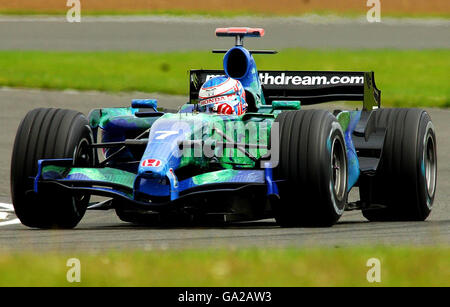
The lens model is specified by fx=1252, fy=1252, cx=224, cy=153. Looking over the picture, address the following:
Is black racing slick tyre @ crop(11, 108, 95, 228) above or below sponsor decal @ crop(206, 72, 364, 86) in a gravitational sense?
below

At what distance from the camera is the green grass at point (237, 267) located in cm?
645

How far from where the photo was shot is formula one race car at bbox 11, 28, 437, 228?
950 cm

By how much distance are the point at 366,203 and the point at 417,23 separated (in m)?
22.6

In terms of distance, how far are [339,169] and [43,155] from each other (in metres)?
2.42

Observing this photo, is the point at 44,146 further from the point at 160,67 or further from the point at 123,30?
the point at 123,30

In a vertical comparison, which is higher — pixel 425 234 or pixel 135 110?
pixel 135 110

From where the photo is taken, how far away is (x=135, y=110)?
11680 mm

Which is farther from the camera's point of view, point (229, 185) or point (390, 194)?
point (390, 194)

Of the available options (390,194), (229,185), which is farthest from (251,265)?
(390,194)

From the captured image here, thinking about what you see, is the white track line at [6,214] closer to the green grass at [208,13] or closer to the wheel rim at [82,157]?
the wheel rim at [82,157]

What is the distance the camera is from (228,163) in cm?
1027

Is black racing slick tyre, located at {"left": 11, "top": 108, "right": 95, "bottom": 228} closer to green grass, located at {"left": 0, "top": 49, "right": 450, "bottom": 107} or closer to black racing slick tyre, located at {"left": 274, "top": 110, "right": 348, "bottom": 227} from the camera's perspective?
black racing slick tyre, located at {"left": 274, "top": 110, "right": 348, "bottom": 227}

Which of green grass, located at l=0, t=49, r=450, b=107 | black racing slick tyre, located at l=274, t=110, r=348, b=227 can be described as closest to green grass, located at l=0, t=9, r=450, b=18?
green grass, located at l=0, t=49, r=450, b=107

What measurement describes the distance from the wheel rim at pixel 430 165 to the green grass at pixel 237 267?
3908 millimetres
